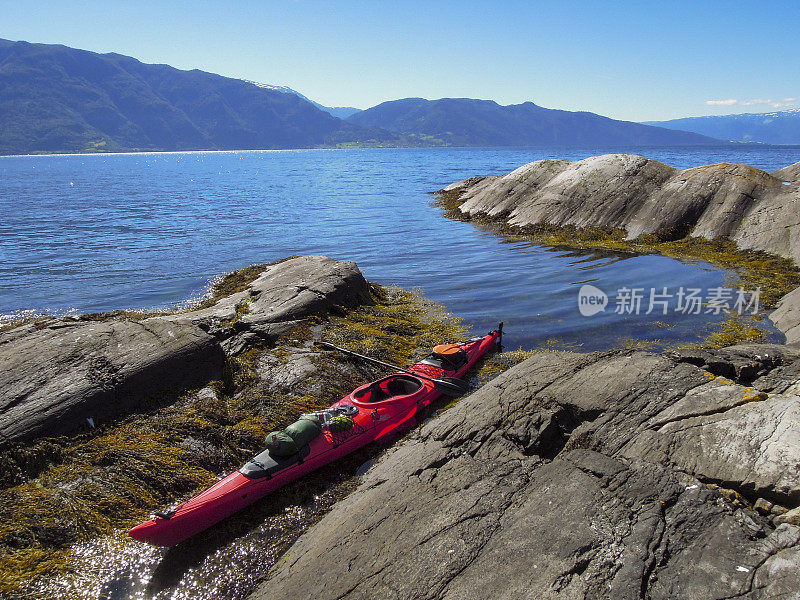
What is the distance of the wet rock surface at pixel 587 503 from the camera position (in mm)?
5391

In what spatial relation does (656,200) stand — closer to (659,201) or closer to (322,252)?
(659,201)

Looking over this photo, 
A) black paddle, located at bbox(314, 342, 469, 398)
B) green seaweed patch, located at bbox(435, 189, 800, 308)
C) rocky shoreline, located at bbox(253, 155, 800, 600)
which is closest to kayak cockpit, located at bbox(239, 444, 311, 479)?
rocky shoreline, located at bbox(253, 155, 800, 600)

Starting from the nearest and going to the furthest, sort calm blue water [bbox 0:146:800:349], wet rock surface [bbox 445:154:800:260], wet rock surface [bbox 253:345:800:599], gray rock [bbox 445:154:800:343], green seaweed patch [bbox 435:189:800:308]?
wet rock surface [bbox 253:345:800:599]
calm blue water [bbox 0:146:800:349]
green seaweed patch [bbox 435:189:800:308]
gray rock [bbox 445:154:800:343]
wet rock surface [bbox 445:154:800:260]

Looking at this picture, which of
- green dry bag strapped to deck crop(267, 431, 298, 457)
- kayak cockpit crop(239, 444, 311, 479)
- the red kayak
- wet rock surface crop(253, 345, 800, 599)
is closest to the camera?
wet rock surface crop(253, 345, 800, 599)

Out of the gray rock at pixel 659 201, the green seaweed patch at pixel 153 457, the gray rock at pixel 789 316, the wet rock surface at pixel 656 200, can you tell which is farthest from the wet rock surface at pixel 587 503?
the wet rock surface at pixel 656 200

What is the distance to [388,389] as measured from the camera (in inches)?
480

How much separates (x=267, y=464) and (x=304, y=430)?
1.00 metres

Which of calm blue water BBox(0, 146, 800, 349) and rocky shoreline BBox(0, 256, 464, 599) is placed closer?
rocky shoreline BBox(0, 256, 464, 599)

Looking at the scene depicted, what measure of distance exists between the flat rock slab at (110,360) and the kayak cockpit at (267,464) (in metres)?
3.79

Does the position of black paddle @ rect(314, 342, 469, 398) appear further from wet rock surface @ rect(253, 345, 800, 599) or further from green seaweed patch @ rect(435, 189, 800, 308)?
green seaweed patch @ rect(435, 189, 800, 308)

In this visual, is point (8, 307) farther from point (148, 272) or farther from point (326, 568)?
point (326, 568)

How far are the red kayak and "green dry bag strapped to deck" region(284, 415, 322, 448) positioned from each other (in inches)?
0.8

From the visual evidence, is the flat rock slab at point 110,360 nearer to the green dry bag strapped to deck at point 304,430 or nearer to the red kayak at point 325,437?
the red kayak at point 325,437

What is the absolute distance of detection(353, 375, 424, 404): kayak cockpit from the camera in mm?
11570
